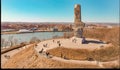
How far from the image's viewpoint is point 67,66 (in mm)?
6891

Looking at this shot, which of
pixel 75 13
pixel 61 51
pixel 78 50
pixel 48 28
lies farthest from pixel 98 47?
pixel 48 28

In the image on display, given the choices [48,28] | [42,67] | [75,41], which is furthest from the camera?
[48,28]

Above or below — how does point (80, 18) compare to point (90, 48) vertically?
above

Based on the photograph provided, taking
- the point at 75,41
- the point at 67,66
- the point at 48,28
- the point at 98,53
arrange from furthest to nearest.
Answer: the point at 48,28, the point at 75,41, the point at 98,53, the point at 67,66

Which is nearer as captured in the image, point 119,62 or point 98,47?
point 119,62

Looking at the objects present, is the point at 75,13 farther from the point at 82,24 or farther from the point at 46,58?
the point at 46,58

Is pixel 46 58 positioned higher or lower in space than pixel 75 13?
lower

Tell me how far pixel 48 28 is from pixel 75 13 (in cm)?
1703

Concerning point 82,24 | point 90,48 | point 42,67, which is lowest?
point 42,67

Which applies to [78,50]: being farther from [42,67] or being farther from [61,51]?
[42,67]

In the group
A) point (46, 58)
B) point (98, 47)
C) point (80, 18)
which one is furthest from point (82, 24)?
point (46, 58)

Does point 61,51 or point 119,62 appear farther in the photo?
point 61,51

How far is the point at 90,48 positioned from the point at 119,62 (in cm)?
227

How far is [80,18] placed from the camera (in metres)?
10.8
